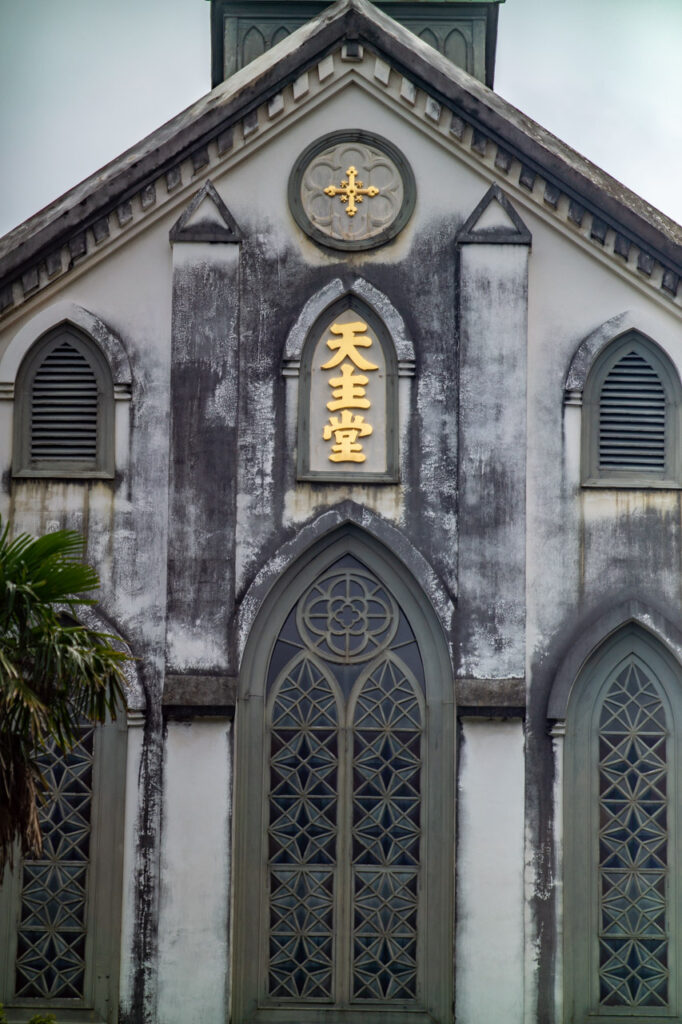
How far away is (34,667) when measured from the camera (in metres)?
12.8

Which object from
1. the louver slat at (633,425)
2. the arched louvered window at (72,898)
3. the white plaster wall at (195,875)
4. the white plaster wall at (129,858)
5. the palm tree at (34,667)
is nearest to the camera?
the palm tree at (34,667)

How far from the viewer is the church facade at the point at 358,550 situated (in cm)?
1541

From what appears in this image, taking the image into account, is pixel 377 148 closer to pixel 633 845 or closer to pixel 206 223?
pixel 206 223

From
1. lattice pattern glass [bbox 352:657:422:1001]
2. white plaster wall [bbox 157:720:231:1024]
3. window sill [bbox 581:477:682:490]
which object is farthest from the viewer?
window sill [bbox 581:477:682:490]

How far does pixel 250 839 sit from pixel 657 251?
6.86 meters

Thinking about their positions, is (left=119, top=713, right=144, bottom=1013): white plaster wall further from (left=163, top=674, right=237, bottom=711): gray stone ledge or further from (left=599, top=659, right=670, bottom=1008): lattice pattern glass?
(left=599, top=659, right=670, bottom=1008): lattice pattern glass

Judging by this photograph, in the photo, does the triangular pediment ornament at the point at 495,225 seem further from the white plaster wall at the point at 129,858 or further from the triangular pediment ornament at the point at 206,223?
the white plaster wall at the point at 129,858

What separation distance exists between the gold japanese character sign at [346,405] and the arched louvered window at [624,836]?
3.00m

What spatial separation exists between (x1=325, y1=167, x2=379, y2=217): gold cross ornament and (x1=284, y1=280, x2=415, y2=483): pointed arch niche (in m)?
0.86

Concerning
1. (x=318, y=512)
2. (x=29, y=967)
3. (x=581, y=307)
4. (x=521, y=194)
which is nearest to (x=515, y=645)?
(x=318, y=512)

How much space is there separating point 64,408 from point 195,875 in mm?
4685

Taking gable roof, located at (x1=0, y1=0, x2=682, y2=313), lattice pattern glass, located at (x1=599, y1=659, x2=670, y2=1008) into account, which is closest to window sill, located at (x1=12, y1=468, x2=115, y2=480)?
gable roof, located at (x1=0, y1=0, x2=682, y2=313)

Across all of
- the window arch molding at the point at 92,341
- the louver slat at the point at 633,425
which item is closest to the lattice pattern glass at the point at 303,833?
the window arch molding at the point at 92,341

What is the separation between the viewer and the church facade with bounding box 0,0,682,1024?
15406 mm
